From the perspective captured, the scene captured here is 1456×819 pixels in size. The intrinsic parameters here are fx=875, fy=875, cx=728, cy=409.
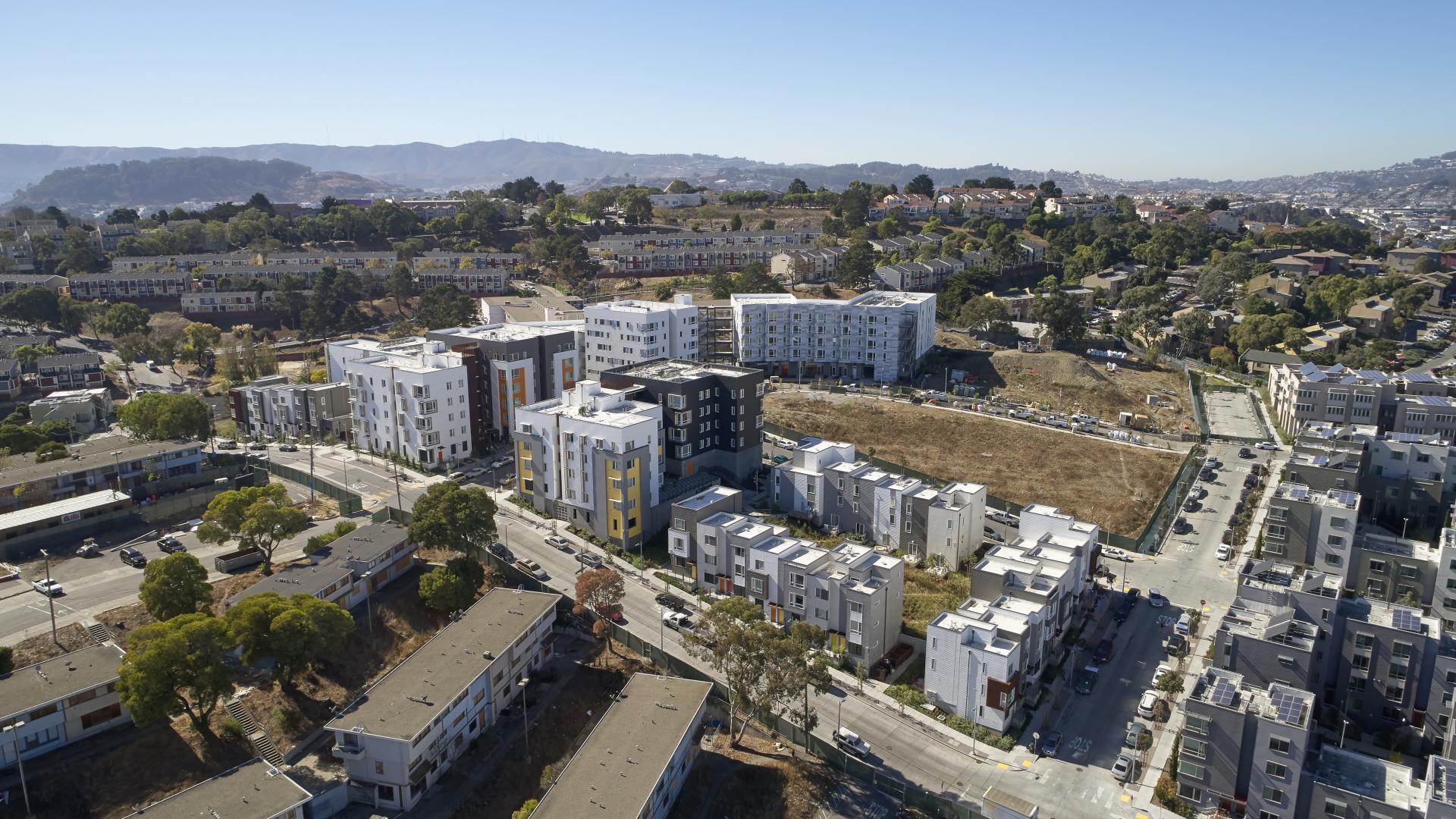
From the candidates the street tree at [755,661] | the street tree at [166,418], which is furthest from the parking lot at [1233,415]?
the street tree at [166,418]

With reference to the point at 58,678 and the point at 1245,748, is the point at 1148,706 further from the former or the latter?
the point at 58,678

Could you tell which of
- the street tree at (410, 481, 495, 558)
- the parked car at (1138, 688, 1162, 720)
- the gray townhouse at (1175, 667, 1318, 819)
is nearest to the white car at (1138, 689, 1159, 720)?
the parked car at (1138, 688, 1162, 720)

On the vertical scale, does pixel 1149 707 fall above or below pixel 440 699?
below

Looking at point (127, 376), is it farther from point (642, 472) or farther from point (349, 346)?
point (642, 472)

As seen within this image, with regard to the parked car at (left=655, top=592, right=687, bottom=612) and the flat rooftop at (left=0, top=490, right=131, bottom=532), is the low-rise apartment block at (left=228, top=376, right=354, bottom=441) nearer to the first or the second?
the flat rooftop at (left=0, top=490, right=131, bottom=532)

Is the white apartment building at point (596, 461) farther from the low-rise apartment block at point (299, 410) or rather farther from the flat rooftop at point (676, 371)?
the low-rise apartment block at point (299, 410)

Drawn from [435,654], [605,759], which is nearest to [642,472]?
[435,654]

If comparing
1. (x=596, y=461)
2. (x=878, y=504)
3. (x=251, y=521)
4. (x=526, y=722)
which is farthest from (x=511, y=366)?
(x=526, y=722)
